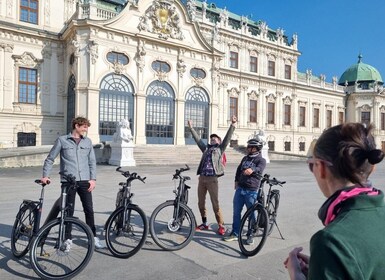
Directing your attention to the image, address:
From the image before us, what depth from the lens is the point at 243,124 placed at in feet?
121

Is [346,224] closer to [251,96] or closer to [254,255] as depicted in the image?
[254,255]

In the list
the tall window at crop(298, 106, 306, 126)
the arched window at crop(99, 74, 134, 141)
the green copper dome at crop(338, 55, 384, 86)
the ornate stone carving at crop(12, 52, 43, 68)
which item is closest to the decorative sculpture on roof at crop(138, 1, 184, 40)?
the arched window at crop(99, 74, 134, 141)

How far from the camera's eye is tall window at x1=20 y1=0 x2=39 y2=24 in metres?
26.4

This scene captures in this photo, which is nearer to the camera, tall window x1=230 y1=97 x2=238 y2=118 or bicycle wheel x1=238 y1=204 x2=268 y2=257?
bicycle wheel x1=238 y1=204 x2=268 y2=257

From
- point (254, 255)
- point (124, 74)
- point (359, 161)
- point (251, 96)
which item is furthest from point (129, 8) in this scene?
point (359, 161)

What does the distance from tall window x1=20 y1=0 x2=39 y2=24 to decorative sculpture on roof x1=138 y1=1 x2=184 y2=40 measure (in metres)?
8.99

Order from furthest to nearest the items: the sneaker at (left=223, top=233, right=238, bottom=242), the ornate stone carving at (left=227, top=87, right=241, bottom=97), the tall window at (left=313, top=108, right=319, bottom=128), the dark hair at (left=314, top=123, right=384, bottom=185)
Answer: the tall window at (left=313, top=108, right=319, bottom=128)
the ornate stone carving at (left=227, top=87, right=241, bottom=97)
the sneaker at (left=223, top=233, right=238, bottom=242)
the dark hair at (left=314, top=123, right=384, bottom=185)

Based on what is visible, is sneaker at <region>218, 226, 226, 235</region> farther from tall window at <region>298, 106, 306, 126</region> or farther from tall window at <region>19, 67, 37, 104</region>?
tall window at <region>298, 106, 306, 126</region>

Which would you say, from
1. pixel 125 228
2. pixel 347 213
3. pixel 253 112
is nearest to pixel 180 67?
pixel 253 112

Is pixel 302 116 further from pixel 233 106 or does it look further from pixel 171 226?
pixel 171 226

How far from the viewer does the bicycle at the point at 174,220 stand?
5206 millimetres

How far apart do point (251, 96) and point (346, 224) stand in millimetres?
37745

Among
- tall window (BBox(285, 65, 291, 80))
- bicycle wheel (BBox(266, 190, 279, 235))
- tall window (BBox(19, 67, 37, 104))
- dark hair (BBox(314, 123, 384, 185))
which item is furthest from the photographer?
tall window (BBox(285, 65, 291, 80))

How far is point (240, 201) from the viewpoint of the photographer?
5.71 meters
